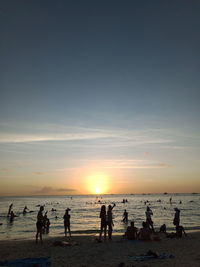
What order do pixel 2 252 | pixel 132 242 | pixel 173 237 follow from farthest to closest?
pixel 173 237
pixel 132 242
pixel 2 252

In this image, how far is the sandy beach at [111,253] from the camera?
1086 cm

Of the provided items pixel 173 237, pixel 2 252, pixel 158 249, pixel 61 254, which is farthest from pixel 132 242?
pixel 2 252

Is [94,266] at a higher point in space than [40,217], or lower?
A: lower

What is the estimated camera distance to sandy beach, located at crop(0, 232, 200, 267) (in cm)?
1086

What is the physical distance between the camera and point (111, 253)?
41.9ft

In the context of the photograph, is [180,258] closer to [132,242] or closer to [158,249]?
[158,249]

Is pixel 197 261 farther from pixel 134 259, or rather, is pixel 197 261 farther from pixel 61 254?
pixel 61 254

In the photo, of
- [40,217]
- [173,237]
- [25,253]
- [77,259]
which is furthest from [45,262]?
[173,237]

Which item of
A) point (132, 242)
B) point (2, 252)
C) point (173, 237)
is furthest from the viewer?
point (173, 237)

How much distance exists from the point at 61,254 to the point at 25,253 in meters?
2.05

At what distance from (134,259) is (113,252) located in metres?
2.11

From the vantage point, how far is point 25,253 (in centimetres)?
1307

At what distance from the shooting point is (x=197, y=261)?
35.9ft

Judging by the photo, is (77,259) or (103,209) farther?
(103,209)
